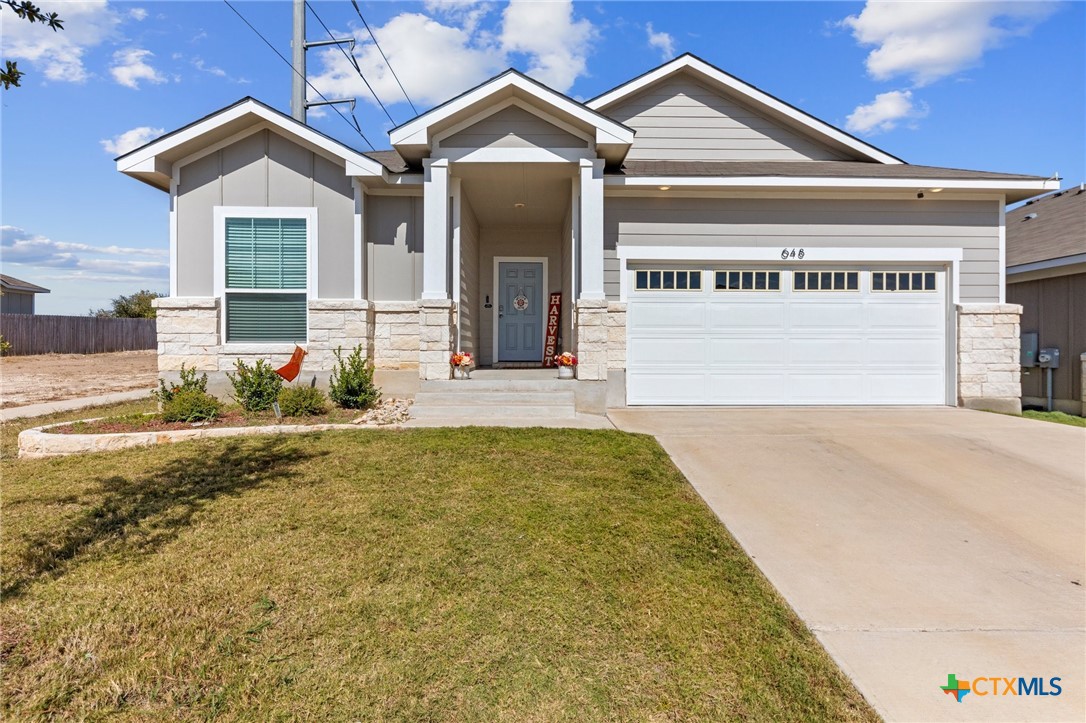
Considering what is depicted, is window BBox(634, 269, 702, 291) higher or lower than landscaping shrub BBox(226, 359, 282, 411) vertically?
higher

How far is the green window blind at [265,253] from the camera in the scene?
813cm

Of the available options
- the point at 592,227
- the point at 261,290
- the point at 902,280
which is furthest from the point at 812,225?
the point at 261,290

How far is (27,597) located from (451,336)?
566 cm

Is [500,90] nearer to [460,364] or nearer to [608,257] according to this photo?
[608,257]

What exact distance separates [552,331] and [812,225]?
512cm

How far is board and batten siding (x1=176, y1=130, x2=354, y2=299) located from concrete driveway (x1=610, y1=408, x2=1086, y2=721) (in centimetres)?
530

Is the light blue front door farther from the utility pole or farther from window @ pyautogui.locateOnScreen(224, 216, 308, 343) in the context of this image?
the utility pole

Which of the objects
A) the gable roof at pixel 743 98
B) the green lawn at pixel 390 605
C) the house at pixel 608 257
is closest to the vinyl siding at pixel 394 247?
the house at pixel 608 257

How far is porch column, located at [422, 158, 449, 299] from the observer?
770 centimetres

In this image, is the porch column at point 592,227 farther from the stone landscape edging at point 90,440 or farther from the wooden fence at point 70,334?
the wooden fence at point 70,334

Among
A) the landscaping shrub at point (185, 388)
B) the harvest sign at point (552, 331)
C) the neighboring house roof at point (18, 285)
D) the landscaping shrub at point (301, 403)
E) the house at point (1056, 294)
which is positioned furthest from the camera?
the neighboring house roof at point (18, 285)

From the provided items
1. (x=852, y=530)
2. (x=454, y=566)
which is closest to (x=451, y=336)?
(x=454, y=566)

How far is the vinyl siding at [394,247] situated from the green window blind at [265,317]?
1.19 m

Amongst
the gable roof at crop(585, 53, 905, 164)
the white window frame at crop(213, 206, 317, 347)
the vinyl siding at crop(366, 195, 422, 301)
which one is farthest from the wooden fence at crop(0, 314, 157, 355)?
the gable roof at crop(585, 53, 905, 164)
